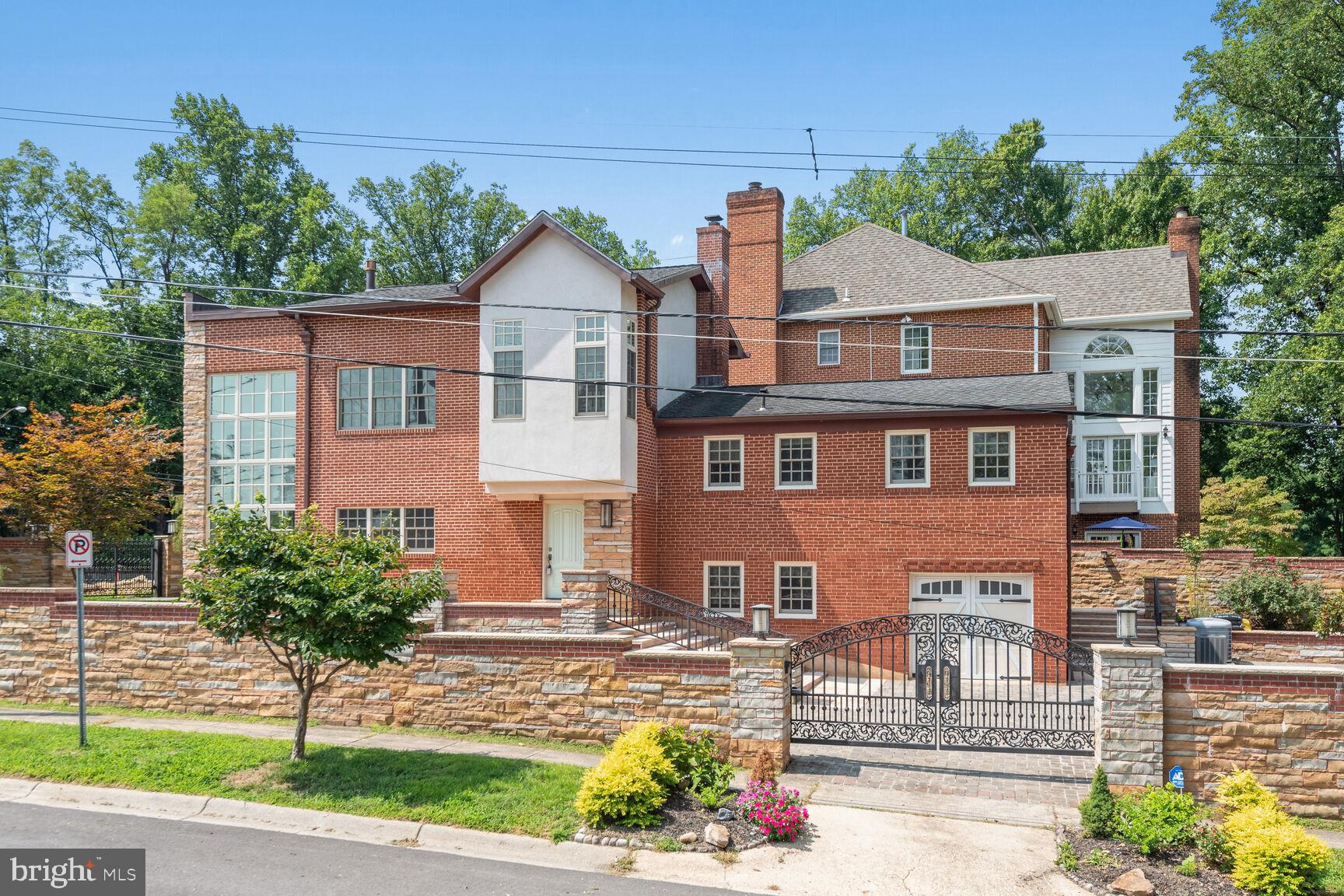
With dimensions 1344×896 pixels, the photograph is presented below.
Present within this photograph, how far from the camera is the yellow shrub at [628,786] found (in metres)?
10.0

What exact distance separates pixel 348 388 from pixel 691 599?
9410 mm

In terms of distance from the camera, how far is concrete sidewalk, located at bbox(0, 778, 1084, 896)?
8.91m

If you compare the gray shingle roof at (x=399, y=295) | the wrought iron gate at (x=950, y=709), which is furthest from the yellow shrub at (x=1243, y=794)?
the gray shingle roof at (x=399, y=295)

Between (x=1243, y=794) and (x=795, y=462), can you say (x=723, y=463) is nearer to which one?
(x=795, y=462)

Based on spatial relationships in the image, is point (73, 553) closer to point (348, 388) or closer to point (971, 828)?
point (348, 388)

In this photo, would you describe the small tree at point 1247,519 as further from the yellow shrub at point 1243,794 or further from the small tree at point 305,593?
the small tree at point 305,593

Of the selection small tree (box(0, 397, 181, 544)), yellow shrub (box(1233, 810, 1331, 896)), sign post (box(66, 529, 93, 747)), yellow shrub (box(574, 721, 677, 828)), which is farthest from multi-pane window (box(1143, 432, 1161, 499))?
small tree (box(0, 397, 181, 544))

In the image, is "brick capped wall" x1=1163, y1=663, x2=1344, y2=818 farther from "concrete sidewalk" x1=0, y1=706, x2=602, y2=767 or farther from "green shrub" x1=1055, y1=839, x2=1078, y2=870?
"concrete sidewalk" x1=0, y1=706, x2=602, y2=767

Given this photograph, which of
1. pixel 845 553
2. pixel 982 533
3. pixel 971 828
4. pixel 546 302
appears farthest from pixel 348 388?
pixel 971 828

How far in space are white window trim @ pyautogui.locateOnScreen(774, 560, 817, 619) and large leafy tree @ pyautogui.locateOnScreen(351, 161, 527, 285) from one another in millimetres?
31487

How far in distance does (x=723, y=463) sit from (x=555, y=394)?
13.4 feet

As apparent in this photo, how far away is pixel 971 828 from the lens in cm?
1019

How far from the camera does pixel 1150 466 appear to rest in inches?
1216

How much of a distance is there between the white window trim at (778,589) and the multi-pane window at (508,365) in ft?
21.2
